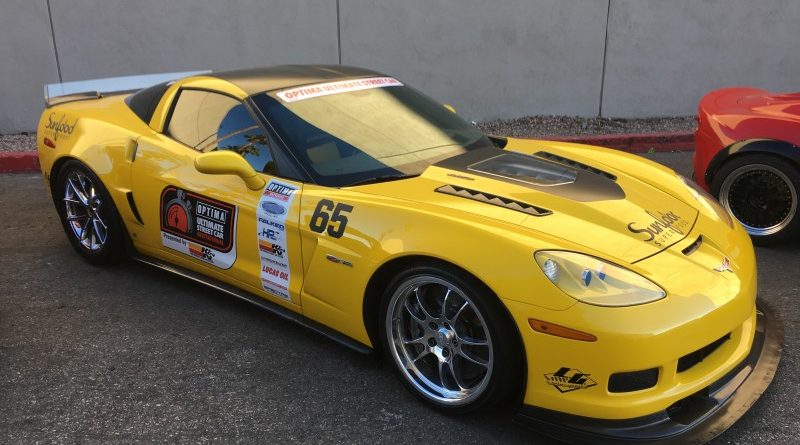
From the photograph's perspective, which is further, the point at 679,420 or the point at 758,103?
the point at 758,103

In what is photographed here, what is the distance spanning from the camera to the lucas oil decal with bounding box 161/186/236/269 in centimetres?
322

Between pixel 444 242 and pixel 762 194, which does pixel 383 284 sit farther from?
pixel 762 194

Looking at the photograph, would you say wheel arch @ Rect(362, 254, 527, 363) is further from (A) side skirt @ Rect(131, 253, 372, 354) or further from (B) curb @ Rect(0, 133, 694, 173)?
(B) curb @ Rect(0, 133, 694, 173)

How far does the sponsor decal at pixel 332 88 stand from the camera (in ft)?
11.1

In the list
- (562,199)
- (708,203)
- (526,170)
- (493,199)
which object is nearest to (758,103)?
(708,203)

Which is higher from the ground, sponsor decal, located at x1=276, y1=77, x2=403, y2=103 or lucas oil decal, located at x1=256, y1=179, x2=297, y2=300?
sponsor decal, located at x1=276, y1=77, x2=403, y2=103


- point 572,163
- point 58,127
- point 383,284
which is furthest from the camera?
point 58,127

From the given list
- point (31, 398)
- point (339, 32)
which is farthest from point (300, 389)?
point (339, 32)

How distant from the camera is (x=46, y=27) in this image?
726cm

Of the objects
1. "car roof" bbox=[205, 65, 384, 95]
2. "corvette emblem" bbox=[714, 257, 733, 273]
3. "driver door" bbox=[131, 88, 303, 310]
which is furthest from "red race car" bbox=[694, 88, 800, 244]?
"driver door" bbox=[131, 88, 303, 310]

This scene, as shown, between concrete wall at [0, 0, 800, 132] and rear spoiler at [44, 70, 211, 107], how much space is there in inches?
94.8

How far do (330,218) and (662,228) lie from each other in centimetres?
139

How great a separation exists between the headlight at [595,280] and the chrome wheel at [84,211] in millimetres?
2877

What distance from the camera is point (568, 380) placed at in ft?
7.35
